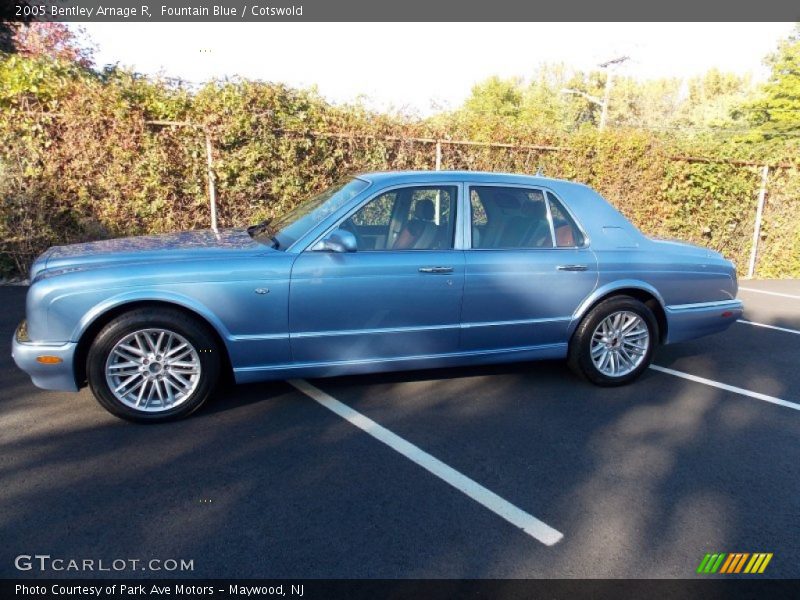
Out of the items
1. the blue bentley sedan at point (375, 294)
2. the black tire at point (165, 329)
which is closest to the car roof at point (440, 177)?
the blue bentley sedan at point (375, 294)

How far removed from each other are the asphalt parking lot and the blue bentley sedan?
13.5 inches

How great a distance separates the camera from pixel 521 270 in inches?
171

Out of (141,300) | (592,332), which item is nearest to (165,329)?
(141,300)

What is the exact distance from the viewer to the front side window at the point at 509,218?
440cm

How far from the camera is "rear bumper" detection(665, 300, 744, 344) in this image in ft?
16.0

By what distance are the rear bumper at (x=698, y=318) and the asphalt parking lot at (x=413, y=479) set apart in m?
0.52

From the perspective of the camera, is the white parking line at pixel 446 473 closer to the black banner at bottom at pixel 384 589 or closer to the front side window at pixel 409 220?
the black banner at bottom at pixel 384 589

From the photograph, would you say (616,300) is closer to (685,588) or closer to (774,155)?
(685,588)

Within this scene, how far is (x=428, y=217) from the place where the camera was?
14.2ft

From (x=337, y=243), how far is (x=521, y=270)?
1440 mm

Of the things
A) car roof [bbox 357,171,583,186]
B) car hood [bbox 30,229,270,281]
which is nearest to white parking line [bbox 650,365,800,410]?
car roof [bbox 357,171,583,186]

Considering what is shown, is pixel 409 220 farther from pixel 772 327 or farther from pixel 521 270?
pixel 772 327

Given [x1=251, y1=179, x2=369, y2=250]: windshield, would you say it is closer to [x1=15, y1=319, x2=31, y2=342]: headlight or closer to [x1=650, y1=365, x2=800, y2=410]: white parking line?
[x1=15, y1=319, x2=31, y2=342]: headlight

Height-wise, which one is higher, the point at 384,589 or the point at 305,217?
the point at 305,217
